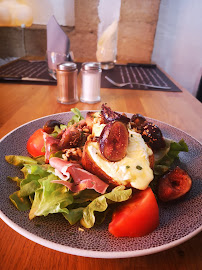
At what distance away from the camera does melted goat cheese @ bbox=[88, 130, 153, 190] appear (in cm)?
91

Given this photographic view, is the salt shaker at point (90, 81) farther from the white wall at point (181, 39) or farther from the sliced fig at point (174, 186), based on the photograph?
the white wall at point (181, 39)

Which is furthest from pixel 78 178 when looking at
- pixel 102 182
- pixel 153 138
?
pixel 153 138

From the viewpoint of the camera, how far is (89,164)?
101 centimetres

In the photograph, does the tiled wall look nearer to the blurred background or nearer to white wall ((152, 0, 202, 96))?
the blurred background

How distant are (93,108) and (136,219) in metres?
1.53

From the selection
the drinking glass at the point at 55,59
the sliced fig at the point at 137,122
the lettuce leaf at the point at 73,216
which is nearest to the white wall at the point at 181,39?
the drinking glass at the point at 55,59

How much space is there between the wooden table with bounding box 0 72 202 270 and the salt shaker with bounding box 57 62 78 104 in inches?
3.4

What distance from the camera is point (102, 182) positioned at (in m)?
0.94

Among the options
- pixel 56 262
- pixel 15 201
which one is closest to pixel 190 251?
pixel 56 262

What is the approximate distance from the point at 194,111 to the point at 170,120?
0.39m

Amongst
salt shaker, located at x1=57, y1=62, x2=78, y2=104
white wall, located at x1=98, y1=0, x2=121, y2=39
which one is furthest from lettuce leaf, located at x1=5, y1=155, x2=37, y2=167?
white wall, located at x1=98, y1=0, x2=121, y2=39

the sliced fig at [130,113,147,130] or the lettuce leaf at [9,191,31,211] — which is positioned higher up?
the sliced fig at [130,113,147,130]

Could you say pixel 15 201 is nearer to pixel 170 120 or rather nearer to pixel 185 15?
pixel 170 120

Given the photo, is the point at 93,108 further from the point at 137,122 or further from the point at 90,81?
the point at 137,122
